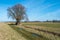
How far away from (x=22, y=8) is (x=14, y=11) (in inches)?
200

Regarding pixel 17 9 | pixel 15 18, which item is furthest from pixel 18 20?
pixel 17 9

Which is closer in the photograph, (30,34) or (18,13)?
(30,34)

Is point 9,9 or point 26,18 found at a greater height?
point 9,9

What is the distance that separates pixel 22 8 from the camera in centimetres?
6931

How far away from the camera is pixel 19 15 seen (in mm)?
68875

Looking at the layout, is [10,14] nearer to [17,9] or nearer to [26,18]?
[17,9]

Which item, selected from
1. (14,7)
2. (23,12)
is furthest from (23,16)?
(14,7)

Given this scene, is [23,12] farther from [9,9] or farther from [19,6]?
[9,9]

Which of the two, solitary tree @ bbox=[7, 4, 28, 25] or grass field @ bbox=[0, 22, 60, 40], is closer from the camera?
grass field @ bbox=[0, 22, 60, 40]

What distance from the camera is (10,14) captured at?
7119 cm

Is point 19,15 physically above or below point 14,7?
below

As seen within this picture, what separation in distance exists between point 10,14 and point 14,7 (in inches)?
186

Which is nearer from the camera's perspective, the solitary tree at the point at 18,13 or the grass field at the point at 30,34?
the grass field at the point at 30,34

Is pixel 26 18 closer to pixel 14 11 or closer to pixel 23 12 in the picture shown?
pixel 23 12
